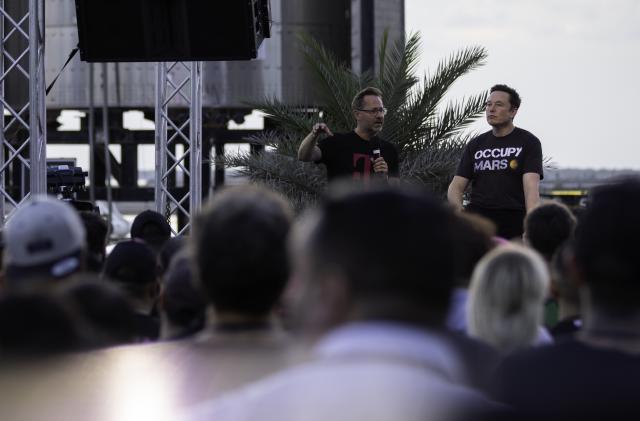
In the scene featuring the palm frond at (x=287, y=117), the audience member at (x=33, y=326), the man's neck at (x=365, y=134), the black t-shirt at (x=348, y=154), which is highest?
the palm frond at (x=287, y=117)

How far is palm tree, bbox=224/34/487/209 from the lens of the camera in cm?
1271

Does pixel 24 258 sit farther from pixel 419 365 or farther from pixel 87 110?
pixel 87 110

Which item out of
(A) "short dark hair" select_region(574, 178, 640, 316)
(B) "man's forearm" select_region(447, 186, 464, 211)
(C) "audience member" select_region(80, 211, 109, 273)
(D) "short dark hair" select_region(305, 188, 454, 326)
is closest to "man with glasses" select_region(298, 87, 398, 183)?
(B) "man's forearm" select_region(447, 186, 464, 211)

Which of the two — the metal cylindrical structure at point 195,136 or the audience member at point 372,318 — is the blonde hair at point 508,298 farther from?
the metal cylindrical structure at point 195,136

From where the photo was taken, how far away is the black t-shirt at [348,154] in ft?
25.4

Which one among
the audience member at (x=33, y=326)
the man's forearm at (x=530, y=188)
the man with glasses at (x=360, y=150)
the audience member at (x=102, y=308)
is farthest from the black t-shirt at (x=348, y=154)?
the audience member at (x=33, y=326)

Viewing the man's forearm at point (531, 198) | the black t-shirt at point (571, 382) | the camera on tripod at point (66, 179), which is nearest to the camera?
the black t-shirt at point (571, 382)

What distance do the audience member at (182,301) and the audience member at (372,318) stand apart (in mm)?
2018

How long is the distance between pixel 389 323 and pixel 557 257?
245 cm

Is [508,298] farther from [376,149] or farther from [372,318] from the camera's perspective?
[376,149]

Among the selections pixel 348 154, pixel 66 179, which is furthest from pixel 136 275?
pixel 66 179

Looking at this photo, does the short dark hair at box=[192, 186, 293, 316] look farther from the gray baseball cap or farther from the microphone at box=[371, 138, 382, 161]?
the microphone at box=[371, 138, 382, 161]

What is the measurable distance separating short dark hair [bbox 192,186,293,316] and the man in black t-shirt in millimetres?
5671

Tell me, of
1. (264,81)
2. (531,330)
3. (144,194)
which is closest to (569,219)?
(531,330)
